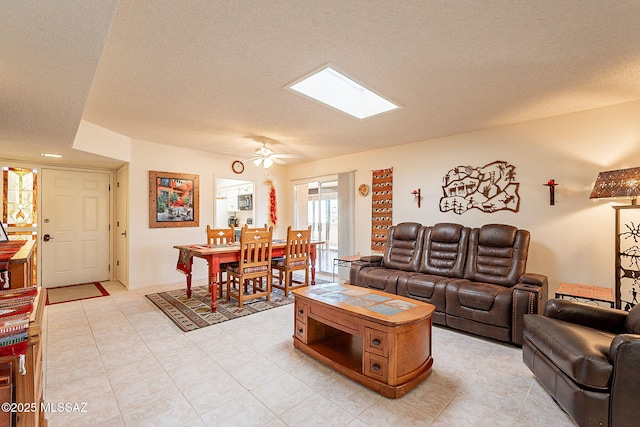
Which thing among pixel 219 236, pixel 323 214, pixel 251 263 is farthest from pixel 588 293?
pixel 219 236

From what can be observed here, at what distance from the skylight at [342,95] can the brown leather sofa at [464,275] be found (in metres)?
1.79

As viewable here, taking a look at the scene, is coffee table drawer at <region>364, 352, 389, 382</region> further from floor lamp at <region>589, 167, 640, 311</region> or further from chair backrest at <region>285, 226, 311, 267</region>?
floor lamp at <region>589, 167, 640, 311</region>

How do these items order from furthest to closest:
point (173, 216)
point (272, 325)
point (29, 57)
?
point (173, 216) < point (272, 325) < point (29, 57)

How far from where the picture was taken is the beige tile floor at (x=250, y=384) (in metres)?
1.74

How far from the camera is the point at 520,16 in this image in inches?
67.1

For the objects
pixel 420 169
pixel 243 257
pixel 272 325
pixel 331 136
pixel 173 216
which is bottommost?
pixel 272 325

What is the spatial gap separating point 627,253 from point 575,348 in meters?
2.16

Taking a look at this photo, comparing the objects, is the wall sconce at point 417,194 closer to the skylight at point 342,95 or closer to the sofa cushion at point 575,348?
the skylight at point 342,95

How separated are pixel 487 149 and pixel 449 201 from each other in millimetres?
864

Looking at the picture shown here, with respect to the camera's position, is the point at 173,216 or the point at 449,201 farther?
the point at 173,216

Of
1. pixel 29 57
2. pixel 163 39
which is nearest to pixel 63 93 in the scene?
pixel 29 57

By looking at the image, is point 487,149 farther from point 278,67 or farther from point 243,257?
point 243,257

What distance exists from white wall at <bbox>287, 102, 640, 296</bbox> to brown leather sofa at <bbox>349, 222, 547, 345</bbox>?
1.64 ft

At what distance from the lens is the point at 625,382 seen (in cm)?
146
